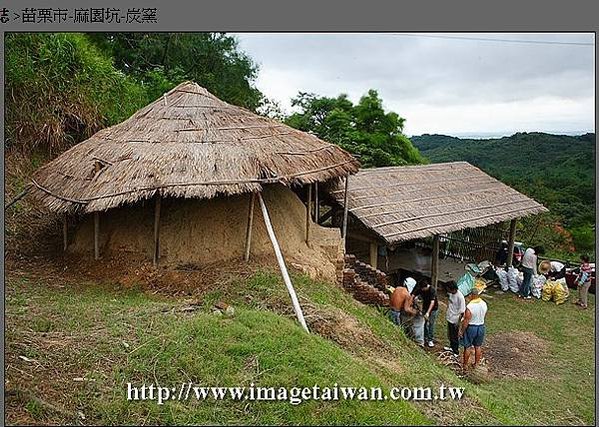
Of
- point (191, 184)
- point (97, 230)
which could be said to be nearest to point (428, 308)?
point (191, 184)

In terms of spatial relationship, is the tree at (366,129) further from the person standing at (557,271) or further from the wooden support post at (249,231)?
the wooden support post at (249,231)

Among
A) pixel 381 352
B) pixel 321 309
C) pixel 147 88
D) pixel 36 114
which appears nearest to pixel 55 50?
pixel 36 114

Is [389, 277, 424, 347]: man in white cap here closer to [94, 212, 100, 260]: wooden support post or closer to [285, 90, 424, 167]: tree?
[94, 212, 100, 260]: wooden support post

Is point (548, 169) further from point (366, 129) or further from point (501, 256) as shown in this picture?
point (501, 256)

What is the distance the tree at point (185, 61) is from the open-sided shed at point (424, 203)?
7372 mm

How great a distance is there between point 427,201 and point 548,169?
11.3 metres

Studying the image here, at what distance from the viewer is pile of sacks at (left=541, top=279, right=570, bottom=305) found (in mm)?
12250

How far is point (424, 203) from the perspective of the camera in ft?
40.5

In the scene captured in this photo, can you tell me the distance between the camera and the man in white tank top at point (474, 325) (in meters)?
7.55

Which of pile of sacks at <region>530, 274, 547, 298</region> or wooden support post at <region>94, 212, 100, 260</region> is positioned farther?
pile of sacks at <region>530, 274, 547, 298</region>

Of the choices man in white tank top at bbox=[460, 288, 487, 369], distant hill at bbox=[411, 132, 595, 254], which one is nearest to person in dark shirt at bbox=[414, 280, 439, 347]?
man in white tank top at bbox=[460, 288, 487, 369]

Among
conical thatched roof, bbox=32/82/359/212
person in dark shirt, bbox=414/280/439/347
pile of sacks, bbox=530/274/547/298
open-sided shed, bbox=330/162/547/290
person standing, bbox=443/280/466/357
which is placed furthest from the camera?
pile of sacks, bbox=530/274/547/298

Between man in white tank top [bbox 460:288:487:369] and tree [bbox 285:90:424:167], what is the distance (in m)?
13.7

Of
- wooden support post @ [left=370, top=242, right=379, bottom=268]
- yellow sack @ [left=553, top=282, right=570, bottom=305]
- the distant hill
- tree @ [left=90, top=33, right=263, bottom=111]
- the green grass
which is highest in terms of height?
tree @ [left=90, top=33, right=263, bottom=111]
